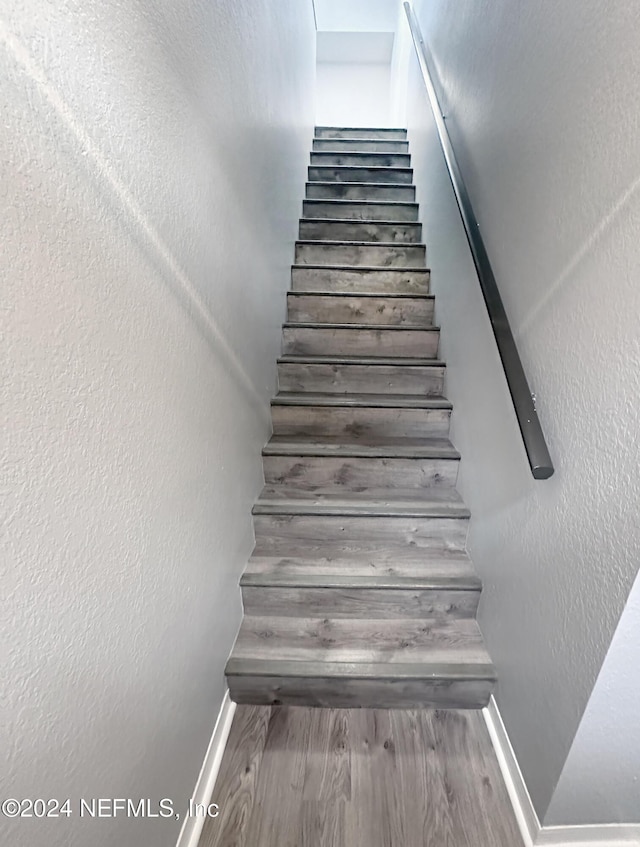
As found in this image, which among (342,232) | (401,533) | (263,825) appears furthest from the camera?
(342,232)

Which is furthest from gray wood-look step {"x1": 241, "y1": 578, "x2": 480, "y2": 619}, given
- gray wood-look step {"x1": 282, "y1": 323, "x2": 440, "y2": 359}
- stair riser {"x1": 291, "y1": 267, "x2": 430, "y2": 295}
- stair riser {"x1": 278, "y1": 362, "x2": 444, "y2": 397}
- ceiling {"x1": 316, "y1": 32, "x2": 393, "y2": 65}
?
ceiling {"x1": 316, "y1": 32, "x2": 393, "y2": 65}

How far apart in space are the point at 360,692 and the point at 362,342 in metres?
1.51

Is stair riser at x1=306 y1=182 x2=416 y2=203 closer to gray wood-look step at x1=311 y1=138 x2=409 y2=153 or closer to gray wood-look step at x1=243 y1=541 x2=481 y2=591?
gray wood-look step at x1=311 y1=138 x2=409 y2=153

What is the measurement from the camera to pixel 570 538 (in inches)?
32.5

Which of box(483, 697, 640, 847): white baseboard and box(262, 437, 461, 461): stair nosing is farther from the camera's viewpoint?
box(262, 437, 461, 461): stair nosing

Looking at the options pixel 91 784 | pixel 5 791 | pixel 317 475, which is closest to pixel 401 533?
pixel 317 475

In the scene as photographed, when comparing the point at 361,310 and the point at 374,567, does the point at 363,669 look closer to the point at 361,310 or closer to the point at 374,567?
the point at 374,567

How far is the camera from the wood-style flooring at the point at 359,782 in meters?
0.96

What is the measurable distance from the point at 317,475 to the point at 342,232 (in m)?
1.79

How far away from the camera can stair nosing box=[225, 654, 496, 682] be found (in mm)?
1194

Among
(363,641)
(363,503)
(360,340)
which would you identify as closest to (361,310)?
(360,340)

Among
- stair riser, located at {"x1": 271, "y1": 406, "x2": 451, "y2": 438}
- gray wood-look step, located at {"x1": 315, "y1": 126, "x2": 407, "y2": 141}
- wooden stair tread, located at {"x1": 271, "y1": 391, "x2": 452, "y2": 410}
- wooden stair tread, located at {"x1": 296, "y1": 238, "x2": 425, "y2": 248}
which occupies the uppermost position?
gray wood-look step, located at {"x1": 315, "y1": 126, "x2": 407, "y2": 141}

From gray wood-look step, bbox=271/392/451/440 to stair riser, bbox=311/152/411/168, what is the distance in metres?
2.25

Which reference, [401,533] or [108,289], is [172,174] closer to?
[108,289]
